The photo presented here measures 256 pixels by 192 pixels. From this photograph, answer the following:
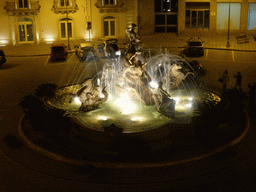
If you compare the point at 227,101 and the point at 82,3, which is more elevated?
the point at 82,3

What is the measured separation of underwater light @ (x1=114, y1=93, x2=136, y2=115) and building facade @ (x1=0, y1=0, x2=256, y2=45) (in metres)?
23.3

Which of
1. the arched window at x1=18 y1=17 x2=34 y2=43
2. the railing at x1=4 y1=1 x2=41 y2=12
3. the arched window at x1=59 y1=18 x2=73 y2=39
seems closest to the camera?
the railing at x1=4 y1=1 x2=41 y2=12

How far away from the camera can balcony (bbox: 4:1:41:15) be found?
38531 millimetres

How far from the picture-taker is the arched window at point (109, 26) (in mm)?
39656

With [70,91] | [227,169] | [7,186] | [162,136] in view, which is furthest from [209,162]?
[70,91]

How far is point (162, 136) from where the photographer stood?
1083 cm

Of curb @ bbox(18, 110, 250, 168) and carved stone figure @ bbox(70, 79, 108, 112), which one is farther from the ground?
carved stone figure @ bbox(70, 79, 108, 112)

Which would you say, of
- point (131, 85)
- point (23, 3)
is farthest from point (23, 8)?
point (131, 85)

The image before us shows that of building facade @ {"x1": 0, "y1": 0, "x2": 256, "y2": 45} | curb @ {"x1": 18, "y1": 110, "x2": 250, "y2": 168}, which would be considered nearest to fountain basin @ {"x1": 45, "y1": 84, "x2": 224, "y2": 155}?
curb @ {"x1": 18, "y1": 110, "x2": 250, "y2": 168}

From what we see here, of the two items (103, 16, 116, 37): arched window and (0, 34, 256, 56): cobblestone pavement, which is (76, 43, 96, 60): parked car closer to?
(0, 34, 256, 56): cobblestone pavement

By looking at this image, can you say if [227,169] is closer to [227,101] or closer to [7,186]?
[227,101]

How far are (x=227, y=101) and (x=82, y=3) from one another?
28.6 meters

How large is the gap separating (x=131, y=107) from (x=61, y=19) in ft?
91.3

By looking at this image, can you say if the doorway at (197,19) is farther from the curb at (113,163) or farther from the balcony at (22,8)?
the curb at (113,163)
